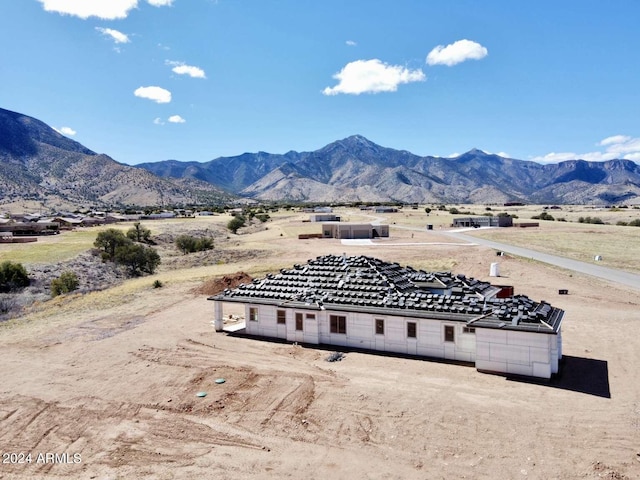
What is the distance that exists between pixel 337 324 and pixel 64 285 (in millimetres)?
32406

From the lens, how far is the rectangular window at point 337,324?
77.0ft

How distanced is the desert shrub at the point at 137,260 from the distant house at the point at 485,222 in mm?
69077

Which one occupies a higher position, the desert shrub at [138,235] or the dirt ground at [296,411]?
the desert shrub at [138,235]

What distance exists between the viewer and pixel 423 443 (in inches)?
554

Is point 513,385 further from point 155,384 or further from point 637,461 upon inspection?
point 155,384

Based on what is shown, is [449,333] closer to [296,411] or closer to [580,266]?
[296,411]

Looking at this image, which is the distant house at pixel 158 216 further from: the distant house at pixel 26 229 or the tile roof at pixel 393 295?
the tile roof at pixel 393 295

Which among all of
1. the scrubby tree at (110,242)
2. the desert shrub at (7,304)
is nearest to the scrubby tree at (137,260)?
the scrubby tree at (110,242)

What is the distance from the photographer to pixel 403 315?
21734 millimetres

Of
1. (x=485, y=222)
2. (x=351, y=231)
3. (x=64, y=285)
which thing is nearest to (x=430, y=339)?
(x=64, y=285)

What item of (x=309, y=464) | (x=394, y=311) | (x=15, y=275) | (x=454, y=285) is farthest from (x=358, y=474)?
(x=15, y=275)

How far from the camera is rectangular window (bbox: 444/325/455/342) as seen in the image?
21038 mm

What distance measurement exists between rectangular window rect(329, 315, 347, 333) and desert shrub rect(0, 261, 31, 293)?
118 ft

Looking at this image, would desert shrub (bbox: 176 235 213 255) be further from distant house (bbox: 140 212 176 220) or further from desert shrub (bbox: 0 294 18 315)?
distant house (bbox: 140 212 176 220)
